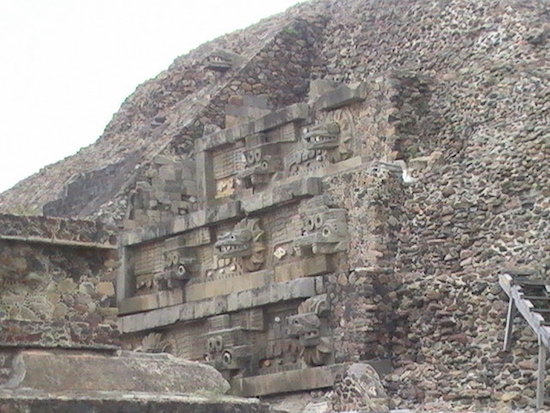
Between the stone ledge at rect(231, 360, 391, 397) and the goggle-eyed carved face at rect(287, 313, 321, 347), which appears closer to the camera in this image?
the stone ledge at rect(231, 360, 391, 397)

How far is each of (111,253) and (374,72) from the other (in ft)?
49.5

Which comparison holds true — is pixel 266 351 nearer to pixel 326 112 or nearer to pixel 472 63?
pixel 326 112

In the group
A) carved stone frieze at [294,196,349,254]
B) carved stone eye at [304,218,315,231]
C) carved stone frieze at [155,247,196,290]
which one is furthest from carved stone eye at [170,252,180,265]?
carved stone eye at [304,218,315,231]

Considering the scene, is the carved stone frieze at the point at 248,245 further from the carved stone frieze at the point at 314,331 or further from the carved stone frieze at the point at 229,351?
the carved stone frieze at the point at 314,331

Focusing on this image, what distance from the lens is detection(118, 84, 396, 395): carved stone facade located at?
69.7 feet

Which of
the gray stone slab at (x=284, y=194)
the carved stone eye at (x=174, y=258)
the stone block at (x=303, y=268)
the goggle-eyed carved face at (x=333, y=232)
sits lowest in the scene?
the stone block at (x=303, y=268)

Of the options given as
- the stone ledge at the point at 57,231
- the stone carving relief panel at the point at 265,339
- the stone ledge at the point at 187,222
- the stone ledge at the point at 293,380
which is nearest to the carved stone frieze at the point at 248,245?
the stone ledge at the point at 187,222

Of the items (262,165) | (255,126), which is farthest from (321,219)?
(255,126)

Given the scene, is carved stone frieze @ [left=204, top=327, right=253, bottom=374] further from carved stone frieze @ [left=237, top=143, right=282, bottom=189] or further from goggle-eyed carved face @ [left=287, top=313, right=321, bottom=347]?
carved stone frieze @ [left=237, top=143, right=282, bottom=189]

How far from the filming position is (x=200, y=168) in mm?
25250

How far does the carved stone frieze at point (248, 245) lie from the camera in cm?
2264

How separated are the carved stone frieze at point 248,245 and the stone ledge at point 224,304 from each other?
54 cm

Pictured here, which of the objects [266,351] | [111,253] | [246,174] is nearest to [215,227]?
[246,174]

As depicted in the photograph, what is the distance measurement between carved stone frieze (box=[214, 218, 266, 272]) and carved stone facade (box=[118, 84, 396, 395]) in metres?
0.02
